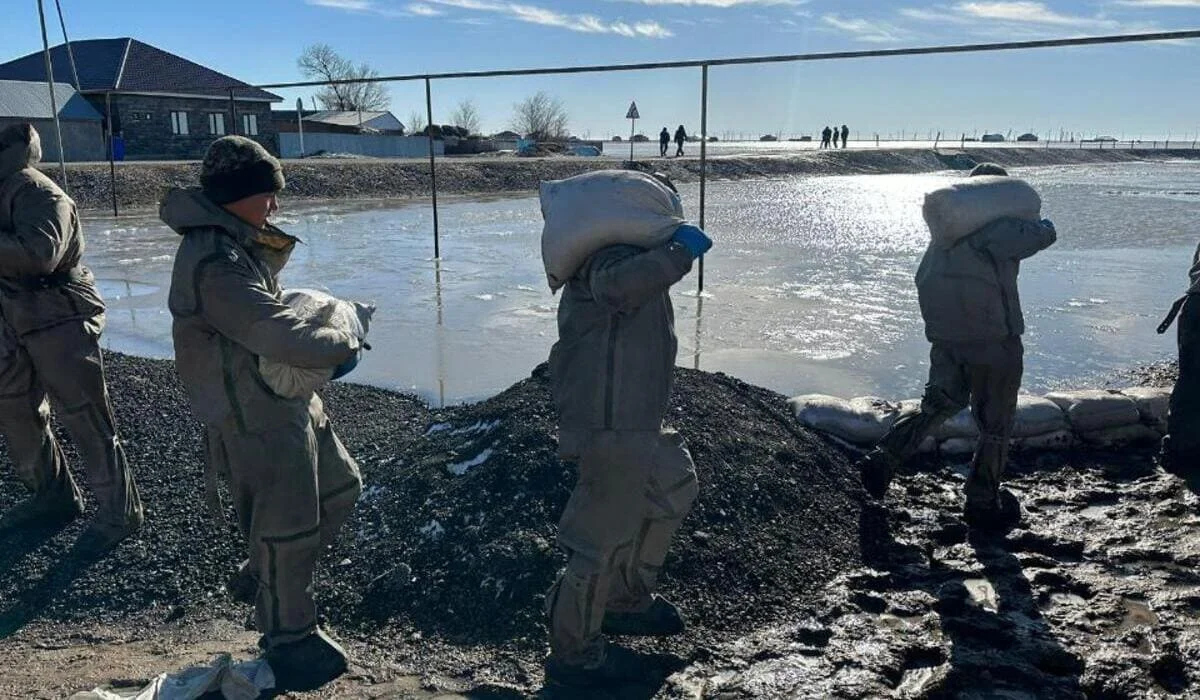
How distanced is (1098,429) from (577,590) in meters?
3.96

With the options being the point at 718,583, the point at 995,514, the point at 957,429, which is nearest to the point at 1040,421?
the point at 957,429

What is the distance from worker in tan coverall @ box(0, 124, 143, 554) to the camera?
358cm

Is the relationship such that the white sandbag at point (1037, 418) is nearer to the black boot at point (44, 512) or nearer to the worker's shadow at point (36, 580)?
the worker's shadow at point (36, 580)

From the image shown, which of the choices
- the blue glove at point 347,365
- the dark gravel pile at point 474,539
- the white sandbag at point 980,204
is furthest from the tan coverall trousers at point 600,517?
the white sandbag at point 980,204

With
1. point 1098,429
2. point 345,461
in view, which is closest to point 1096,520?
point 1098,429

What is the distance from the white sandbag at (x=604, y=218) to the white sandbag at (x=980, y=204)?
1898 mm

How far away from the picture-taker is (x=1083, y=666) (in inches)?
116

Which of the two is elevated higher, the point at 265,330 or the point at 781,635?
the point at 265,330

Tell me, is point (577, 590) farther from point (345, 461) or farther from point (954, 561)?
point (954, 561)

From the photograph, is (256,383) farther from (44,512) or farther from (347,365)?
(44,512)

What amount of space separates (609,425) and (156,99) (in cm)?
3726

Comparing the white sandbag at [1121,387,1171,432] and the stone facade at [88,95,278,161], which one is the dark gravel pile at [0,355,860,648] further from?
the stone facade at [88,95,278,161]

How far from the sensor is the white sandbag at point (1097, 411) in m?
5.16

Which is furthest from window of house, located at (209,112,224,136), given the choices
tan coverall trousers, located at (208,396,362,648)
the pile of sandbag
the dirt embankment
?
tan coverall trousers, located at (208,396,362,648)
